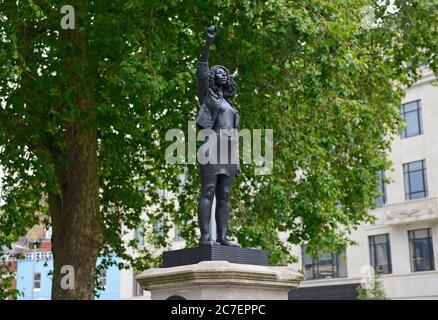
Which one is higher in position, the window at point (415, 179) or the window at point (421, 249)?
the window at point (415, 179)

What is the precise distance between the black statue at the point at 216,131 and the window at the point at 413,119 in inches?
1089

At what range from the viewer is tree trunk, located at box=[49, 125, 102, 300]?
17.0 metres

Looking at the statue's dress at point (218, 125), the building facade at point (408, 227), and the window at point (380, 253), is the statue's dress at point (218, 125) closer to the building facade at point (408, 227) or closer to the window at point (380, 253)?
the building facade at point (408, 227)

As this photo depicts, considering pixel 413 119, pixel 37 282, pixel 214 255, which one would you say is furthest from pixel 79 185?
pixel 37 282

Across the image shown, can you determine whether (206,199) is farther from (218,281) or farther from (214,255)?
(218,281)

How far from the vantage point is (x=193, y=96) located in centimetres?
1741

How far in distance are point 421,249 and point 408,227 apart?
1.36 m

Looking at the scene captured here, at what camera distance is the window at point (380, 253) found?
36.0 m

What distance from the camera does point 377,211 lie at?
3662cm

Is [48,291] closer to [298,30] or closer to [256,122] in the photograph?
[256,122]

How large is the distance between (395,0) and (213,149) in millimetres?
11987

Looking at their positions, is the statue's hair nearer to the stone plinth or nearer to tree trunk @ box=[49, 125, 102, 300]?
the stone plinth

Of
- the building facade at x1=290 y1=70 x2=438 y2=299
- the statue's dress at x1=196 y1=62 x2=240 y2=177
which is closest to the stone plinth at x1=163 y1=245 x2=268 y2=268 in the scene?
the statue's dress at x1=196 y1=62 x2=240 y2=177

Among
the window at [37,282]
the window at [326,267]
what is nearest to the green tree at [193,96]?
the window at [326,267]
